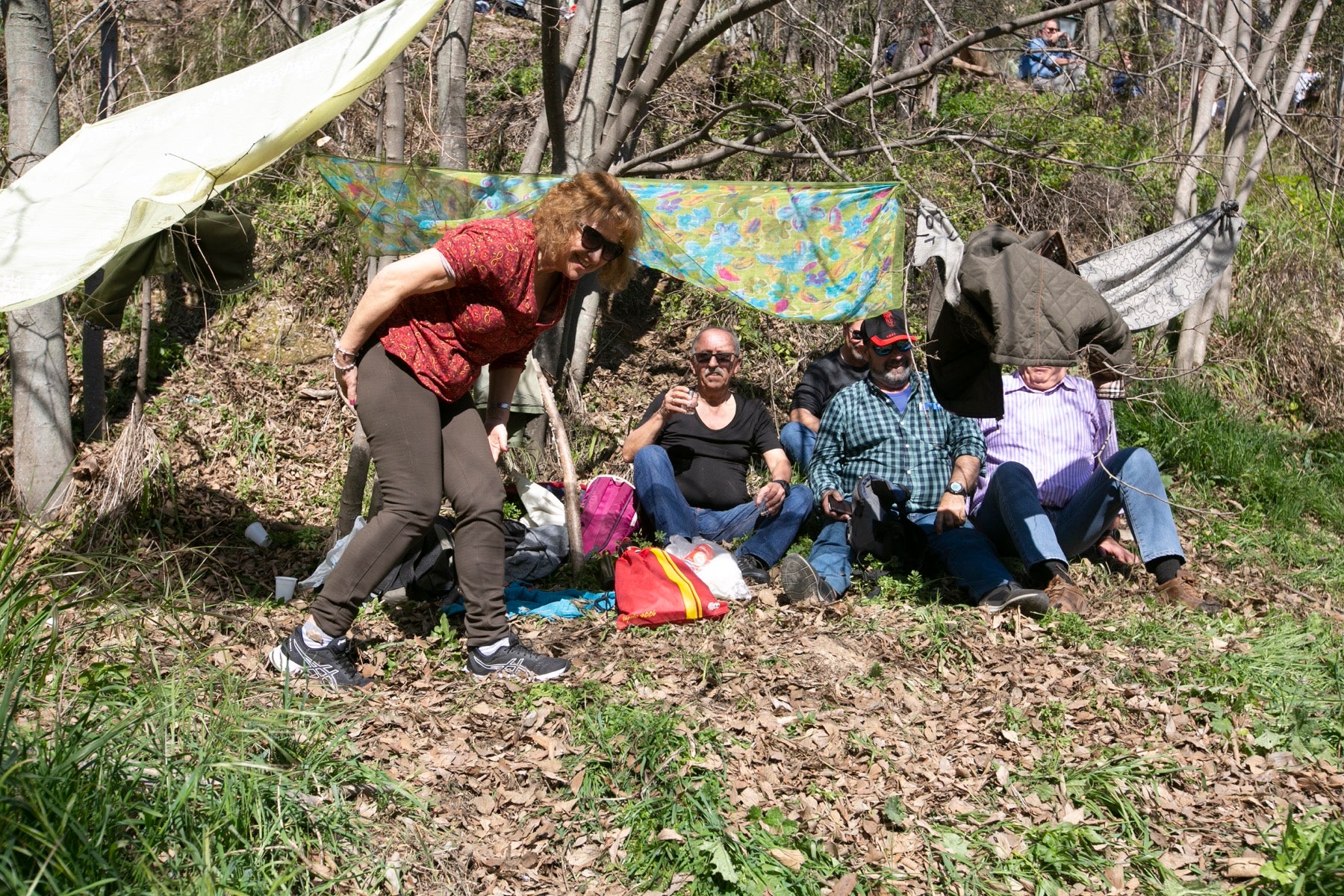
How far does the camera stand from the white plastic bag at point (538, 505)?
5109 mm

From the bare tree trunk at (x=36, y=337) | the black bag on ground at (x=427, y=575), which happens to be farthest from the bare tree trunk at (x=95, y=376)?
the black bag on ground at (x=427, y=575)

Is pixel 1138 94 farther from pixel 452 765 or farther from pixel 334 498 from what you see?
pixel 452 765

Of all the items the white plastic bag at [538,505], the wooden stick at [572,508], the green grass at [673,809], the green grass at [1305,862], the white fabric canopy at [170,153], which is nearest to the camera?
the green grass at [1305,862]

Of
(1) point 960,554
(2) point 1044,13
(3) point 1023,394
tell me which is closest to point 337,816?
(1) point 960,554

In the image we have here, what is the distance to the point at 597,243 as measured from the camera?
11.2 feet

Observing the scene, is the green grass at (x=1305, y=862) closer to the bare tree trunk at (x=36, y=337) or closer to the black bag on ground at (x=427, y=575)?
the black bag on ground at (x=427, y=575)

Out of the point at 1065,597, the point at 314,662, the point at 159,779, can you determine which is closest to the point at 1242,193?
the point at 1065,597

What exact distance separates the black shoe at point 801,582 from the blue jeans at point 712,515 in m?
0.38

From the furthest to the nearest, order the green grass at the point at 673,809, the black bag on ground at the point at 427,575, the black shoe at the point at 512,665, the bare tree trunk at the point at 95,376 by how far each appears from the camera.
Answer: the bare tree trunk at the point at 95,376 < the black bag on ground at the point at 427,575 < the black shoe at the point at 512,665 < the green grass at the point at 673,809

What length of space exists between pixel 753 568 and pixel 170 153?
2868mm

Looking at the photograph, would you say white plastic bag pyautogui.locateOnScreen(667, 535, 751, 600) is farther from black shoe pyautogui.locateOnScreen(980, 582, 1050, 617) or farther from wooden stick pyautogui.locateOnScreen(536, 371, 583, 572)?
black shoe pyautogui.locateOnScreen(980, 582, 1050, 617)

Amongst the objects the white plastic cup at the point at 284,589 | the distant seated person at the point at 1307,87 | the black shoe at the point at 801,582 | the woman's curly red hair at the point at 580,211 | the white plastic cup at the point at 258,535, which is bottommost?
the white plastic cup at the point at 258,535

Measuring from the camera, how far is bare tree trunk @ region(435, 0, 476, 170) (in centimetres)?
540

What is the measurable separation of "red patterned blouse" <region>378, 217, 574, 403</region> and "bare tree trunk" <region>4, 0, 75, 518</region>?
2.15m
